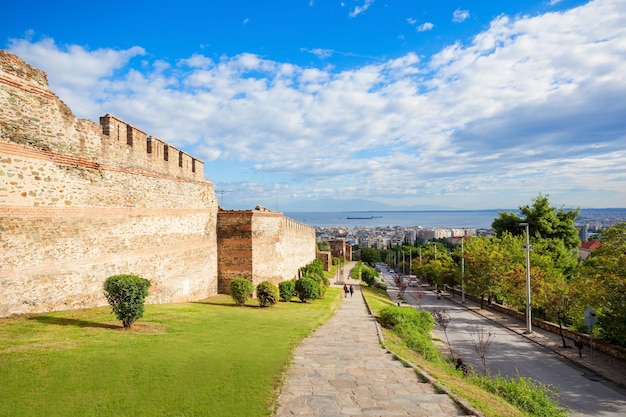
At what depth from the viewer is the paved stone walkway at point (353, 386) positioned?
6523 millimetres

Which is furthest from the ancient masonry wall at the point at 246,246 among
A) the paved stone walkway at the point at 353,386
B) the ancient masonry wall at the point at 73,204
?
the paved stone walkway at the point at 353,386

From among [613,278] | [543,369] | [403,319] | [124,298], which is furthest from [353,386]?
[613,278]

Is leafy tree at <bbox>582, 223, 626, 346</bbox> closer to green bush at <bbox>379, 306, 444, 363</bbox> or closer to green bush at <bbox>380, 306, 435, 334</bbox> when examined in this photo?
green bush at <bbox>379, 306, 444, 363</bbox>

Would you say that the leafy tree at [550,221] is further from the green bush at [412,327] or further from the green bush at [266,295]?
the green bush at [266,295]

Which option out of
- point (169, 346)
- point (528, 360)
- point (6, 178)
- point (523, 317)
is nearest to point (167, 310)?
point (169, 346)

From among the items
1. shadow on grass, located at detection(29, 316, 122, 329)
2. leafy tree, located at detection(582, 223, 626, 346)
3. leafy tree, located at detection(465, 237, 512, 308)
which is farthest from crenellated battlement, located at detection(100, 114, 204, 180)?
leafy tree, located at detection(465, 237, 512, 308)

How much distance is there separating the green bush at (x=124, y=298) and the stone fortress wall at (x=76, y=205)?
2076 millimetres

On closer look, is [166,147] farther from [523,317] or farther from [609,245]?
[523,317]

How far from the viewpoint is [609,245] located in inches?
585

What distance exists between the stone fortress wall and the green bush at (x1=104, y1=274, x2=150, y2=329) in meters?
2.08

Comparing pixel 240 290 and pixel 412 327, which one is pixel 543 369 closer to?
pixel 412 327

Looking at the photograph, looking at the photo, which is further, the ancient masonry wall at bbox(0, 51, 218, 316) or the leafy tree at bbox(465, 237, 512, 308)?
the leafy tree at bbox(465, 237, 512, 308)

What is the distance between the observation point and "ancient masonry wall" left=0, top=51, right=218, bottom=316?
973 cm

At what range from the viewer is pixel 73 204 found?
11.5m
